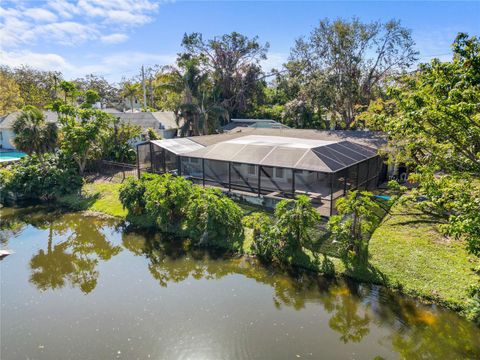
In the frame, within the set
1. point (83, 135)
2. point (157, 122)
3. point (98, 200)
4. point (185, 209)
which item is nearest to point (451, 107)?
point (185, 209)

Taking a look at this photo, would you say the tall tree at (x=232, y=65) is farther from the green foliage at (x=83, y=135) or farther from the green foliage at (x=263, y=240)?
the green foliage at (x=263, y=240)

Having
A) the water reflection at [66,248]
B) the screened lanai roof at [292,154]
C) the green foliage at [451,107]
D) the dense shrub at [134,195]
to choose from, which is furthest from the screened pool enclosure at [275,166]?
the water reflection at [66,248]

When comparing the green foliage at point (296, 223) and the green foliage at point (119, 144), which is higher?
the green foliage at point (119, 144)

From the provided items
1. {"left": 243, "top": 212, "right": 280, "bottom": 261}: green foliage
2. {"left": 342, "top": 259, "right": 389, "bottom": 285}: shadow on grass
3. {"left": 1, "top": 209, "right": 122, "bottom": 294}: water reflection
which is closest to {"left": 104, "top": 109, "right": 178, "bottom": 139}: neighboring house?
{"left": 1, "top": 209, "right": 122, "bottom": 294}: water reflection

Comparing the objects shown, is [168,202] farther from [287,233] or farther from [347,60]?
[347,60]

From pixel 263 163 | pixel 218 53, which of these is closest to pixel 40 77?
pixel 218 53

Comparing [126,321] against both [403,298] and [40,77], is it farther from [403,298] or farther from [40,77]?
[40,77]
